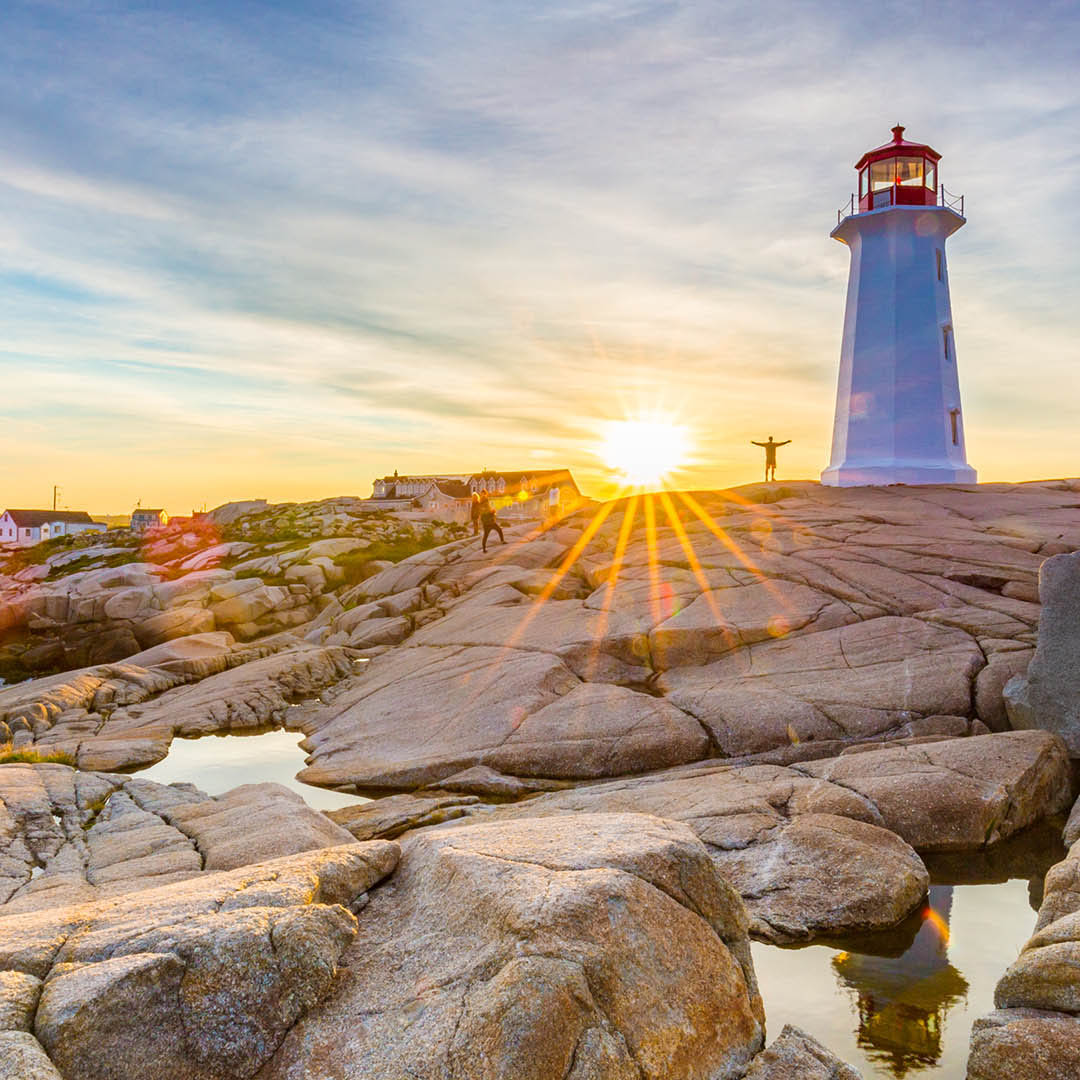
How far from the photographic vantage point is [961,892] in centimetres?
1120

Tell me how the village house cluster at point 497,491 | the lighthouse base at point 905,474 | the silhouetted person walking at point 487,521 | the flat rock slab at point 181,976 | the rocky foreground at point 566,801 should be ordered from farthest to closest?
1. the village house cluster at point 497,491
2. the lighthouse base at point 905,474
3. the silhouetted person walking at point 487,521
4. the rocky foreground at point 566,801
5. the flat rock slab at point 181,976

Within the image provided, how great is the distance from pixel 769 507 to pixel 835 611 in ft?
38.4

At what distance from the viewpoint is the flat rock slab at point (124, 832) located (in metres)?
9.69

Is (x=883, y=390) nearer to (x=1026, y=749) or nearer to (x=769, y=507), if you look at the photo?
(x=769, y=507)

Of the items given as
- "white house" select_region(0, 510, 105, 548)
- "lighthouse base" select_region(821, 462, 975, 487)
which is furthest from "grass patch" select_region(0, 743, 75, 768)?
"white house" select_region(0, 510, 105, 548)

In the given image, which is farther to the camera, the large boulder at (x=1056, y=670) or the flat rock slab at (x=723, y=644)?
the flat rock slab at (x=723, y=644)

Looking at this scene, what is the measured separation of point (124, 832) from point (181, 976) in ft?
25.0

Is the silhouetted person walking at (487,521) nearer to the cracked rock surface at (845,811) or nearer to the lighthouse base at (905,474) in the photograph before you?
the lighthouse base at (905,474)

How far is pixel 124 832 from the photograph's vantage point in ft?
39.8

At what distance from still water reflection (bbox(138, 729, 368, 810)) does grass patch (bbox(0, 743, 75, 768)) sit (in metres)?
1.49

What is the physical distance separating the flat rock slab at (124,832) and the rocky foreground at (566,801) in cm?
7

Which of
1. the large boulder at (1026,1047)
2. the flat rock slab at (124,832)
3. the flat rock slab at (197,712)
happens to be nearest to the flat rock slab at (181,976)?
the flat rock slab at (124,832)

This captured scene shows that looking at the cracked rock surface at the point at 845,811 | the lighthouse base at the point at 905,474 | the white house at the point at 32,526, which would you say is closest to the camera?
the cracked rock surface at the point at 845,811

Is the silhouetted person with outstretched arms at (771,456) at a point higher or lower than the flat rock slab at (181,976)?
higher
